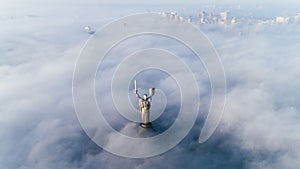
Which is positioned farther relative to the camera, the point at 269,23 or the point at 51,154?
the point at 269,23

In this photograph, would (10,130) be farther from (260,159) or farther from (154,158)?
(260,159)

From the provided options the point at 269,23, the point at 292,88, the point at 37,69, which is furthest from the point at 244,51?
the point at 37,69

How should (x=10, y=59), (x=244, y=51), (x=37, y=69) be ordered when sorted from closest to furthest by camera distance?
1. (x=37, y=69)
2. (x=10, y=59)
3. (x=244, y=51)

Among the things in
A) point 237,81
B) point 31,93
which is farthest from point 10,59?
point 237,81

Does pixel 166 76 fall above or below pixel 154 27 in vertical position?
below

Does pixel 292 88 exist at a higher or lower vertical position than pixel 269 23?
lower

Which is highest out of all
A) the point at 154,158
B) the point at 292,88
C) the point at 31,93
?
the point at 154,158

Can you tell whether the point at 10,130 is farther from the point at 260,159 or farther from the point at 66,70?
the point at 260,159

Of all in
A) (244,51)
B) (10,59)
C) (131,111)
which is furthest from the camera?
(244,51)

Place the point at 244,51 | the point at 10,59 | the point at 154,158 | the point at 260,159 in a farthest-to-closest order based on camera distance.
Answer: the point at 244,51 → the point at 10,59 → the point at 260,159 → the point at 154,158
